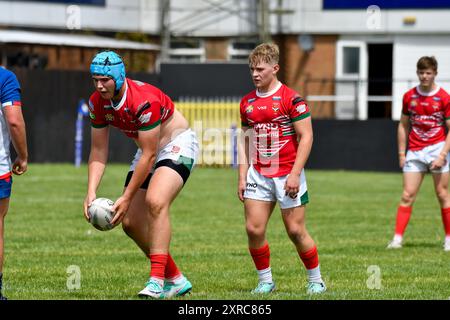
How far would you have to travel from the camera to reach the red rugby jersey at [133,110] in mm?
8906

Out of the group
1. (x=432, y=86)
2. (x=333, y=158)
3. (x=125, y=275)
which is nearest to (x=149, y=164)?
(x=125, y=275)

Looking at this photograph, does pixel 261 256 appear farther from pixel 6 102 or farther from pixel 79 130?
pixel 79 130

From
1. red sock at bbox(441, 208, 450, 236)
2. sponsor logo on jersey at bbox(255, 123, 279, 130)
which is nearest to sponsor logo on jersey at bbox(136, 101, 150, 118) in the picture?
sponsor logo on jersey at bbox(255, 123, 279, 130)

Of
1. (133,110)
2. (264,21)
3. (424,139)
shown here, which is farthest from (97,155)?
(264,21)

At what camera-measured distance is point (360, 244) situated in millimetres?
14023

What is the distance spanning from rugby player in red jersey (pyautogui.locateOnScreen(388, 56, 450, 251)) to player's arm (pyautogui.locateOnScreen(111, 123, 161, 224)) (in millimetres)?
5094

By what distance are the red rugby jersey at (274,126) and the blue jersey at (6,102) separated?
1.93 meters

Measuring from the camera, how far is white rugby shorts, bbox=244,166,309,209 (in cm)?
947

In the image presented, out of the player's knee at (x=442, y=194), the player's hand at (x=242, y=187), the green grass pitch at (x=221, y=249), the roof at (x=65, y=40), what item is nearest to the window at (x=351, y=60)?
the roof at (x=65, y=40)

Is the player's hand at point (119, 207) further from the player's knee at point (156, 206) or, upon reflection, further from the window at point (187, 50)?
the window at point (187, 50)
